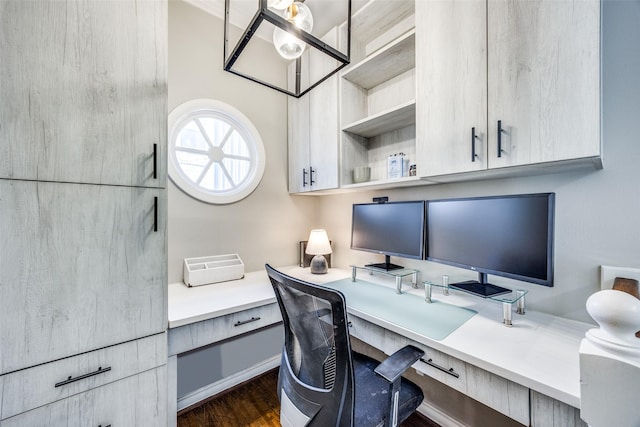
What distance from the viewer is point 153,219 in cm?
114

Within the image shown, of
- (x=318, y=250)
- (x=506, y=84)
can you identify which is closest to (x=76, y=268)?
(x=318, y=250)

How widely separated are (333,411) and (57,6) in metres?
1.82

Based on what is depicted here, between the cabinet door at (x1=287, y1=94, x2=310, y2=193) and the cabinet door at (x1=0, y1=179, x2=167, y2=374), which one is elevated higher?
the cabinet door at (x1=287, y1=94, x2=310, y2=193)

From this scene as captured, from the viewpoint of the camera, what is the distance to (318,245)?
213 cm

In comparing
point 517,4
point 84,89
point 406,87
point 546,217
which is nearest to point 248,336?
point 84,89

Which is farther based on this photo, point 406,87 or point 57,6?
point 406,87

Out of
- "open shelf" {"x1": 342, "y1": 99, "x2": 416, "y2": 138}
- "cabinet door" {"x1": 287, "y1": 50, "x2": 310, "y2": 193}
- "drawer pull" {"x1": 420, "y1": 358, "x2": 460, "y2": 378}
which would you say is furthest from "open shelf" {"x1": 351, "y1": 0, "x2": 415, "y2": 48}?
"drawer pull" {"x1": 420, "y1": 358, "x2": 460, "y2": 378}

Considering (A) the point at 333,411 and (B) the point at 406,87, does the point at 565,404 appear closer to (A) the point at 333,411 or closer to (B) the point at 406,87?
(A) the point at 333,411

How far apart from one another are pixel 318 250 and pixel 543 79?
167 cm

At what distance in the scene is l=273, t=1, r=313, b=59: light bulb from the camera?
1.02 m

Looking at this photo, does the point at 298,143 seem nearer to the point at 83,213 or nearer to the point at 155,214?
the point at 155,214

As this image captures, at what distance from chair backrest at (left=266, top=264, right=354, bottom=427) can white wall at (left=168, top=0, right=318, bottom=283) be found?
115 centimetres

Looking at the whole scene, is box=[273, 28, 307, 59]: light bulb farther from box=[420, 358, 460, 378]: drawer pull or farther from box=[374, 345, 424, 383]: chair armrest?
box=[420, 358, 460, 378]: drawer pull

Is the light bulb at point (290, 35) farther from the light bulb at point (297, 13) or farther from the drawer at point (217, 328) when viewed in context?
the drawer at point (217, 328)
